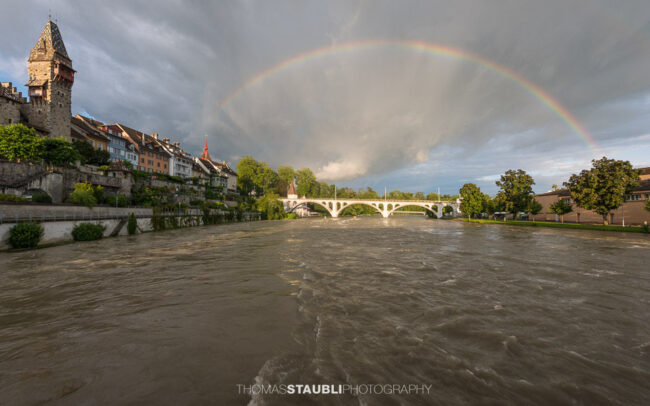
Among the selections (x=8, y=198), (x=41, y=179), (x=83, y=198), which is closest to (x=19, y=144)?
(x=41, y=179)

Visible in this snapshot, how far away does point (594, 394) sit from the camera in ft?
13.5

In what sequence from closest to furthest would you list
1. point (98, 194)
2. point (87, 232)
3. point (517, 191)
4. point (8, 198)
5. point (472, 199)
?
1. point (8, 198)
2. point (87, 232)
3. point (98, 194)
4. point (517, 191)
5. point (472, 199)

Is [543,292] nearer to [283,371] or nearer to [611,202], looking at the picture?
[283,371]

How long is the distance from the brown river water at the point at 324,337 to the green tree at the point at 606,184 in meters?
34.2

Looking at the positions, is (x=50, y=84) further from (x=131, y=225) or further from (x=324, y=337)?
(x=324, y=337)

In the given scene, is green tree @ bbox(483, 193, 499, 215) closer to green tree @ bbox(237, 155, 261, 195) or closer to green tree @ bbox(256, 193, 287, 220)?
green tree @ bbox(256, 193, 287, 220)

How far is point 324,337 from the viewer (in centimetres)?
603

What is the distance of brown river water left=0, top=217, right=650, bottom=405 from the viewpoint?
417cm

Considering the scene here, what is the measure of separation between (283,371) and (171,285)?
8.64 metres

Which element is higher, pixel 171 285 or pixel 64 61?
pixel 64 61

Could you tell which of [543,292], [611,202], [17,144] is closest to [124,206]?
[17,144]

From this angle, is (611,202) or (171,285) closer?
(171,285)

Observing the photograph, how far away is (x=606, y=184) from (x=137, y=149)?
295 ft

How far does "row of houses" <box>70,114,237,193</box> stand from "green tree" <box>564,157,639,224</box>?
82.6 m
